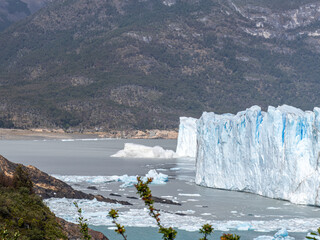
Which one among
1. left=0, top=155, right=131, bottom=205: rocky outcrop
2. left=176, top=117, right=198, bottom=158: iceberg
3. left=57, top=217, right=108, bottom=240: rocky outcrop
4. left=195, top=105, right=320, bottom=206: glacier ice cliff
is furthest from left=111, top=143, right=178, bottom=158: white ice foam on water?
left=57, top=217, right=108, bottom=240: rocky outcrop

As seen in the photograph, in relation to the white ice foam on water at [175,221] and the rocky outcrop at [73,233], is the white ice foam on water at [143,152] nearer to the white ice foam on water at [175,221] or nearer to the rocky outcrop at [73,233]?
the white ice foam on water at [175,221]

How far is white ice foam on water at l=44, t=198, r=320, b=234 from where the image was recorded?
20000 mm

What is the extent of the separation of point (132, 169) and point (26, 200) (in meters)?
28.7

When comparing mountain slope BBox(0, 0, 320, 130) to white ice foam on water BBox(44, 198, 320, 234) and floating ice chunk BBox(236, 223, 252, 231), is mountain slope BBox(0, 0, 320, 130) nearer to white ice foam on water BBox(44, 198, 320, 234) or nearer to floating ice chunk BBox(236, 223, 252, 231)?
white ice foam on water BBox(44, 198, 320, 234)

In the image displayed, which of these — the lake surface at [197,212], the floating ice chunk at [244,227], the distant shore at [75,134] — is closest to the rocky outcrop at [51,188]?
the lake surface at [197,212]

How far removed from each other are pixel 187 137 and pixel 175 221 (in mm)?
34706

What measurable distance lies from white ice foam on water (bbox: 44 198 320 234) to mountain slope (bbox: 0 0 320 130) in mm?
102781

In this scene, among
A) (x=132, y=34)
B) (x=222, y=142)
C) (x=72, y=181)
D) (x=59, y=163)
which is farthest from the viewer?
(x=132, y=34)

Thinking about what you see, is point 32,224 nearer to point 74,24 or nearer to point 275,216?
point 275,216

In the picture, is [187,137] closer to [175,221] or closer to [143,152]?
[143,152]

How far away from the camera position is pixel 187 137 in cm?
5550

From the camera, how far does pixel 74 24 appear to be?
199125mm

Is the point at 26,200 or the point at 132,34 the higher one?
the point at 132,34

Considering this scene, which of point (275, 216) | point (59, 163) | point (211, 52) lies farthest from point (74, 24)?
point (275, 216)
